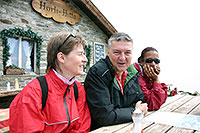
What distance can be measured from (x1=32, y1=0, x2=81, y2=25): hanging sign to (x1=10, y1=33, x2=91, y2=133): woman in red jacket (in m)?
4.68

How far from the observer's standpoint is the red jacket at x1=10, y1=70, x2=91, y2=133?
1.22 meters

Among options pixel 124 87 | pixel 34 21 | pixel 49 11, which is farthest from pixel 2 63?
pixel 124 87

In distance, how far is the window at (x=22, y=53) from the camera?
501 centimetres

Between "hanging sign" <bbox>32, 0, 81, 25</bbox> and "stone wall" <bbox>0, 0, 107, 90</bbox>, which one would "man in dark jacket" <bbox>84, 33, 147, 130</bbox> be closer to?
"stone wall" <bbox>0, 0, 107, 90</bbox>

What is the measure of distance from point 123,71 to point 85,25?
568cm

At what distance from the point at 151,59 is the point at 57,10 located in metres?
4.95

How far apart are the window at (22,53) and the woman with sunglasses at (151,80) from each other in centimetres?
412

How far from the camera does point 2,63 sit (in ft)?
15.3

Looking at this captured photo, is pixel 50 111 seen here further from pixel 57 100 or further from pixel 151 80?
pixel 151 80

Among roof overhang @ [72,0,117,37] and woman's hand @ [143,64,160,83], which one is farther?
roof overhang @ [72,0,117,37]

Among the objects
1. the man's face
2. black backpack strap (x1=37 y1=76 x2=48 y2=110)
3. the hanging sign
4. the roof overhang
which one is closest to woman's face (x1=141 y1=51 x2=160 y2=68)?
the man's face

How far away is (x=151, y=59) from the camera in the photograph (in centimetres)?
242

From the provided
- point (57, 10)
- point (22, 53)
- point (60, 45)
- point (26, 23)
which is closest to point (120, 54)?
point (60, 45)

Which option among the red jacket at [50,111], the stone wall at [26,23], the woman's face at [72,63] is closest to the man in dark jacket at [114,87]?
the red jacket at [50,111]
